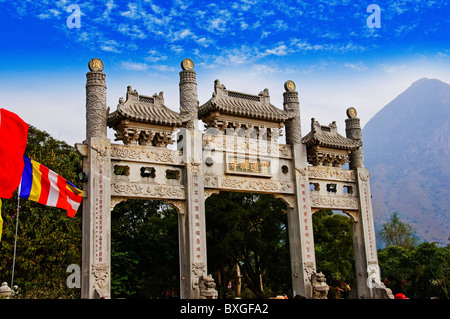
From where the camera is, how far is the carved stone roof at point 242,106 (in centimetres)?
1219

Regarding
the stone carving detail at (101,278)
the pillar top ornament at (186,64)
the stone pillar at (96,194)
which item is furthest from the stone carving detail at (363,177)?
the stone carving detail at (101,278)

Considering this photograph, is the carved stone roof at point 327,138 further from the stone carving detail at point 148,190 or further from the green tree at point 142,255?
the green tree at point 142,255

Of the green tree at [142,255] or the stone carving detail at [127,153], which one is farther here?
the green tree at [142,255]

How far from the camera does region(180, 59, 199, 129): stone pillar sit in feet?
39.2

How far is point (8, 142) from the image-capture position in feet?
29.4

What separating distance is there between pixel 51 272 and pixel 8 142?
5.66m

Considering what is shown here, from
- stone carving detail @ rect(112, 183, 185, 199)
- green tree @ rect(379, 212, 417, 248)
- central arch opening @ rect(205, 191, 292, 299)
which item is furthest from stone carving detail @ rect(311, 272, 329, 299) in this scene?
green tree @ rect(379, 212, 417, 248)

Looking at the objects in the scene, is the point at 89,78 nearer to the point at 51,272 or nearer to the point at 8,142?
the point at 8,142

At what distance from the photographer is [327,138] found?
546 inches

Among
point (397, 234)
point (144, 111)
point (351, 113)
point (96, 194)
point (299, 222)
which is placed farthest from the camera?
point (397, 234)

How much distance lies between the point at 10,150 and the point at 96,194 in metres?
2.16

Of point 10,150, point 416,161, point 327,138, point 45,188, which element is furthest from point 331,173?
point 416,161

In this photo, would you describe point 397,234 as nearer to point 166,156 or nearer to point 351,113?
point 351,113

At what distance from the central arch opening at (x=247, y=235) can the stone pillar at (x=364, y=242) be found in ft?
10.3
